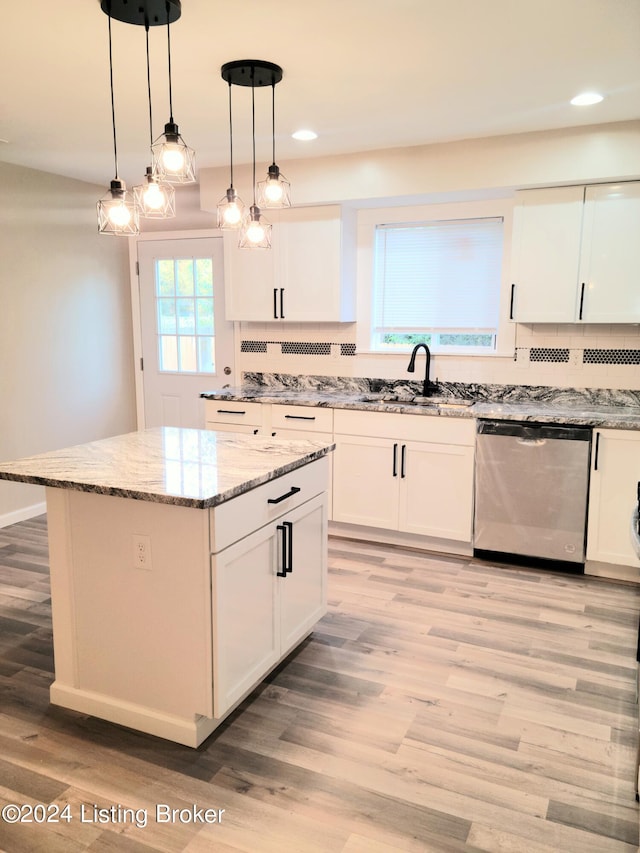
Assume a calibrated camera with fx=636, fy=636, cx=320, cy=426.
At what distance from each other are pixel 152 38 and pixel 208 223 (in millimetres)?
2638

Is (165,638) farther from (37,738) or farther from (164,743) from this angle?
(37,738)

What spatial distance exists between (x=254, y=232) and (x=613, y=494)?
240cm

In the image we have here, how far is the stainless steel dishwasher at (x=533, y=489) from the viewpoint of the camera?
360 cm

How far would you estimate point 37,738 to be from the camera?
225 cm

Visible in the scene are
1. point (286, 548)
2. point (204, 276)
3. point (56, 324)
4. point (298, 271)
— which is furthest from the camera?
point (204, 276)

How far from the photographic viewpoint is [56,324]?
191 inches

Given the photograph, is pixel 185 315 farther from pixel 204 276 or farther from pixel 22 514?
pixel 22 514

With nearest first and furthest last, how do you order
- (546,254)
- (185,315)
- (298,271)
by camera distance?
1. (546,254)
2. (298,271)
3. (185,315)

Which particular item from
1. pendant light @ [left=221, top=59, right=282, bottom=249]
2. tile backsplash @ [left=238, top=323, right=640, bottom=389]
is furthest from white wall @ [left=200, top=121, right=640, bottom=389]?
pendant light @ [left=221, top=59, right=282, bottom=249]

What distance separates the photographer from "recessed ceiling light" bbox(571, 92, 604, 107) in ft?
10.1

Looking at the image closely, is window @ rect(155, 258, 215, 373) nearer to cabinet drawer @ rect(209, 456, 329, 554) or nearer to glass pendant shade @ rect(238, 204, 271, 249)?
glass pendant shade @ rect(238, 204, 271, 249)

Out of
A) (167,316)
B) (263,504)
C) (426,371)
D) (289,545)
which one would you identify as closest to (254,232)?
(263,504)

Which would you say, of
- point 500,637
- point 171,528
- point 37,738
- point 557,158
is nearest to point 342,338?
point 557,158

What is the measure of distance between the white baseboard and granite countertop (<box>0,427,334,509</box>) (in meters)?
2.12
